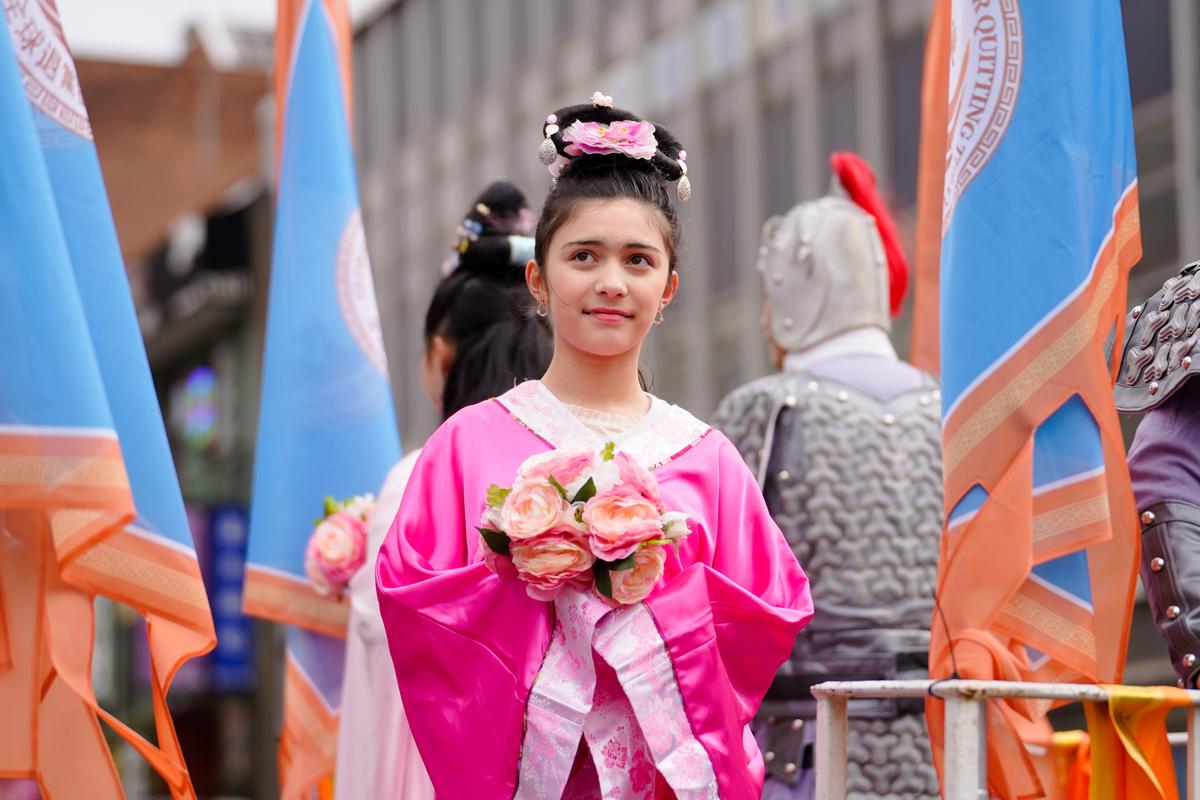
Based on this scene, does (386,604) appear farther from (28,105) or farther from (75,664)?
(28,105)

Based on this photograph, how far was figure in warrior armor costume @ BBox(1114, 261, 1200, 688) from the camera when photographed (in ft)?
10.5

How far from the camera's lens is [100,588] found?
11.8ft

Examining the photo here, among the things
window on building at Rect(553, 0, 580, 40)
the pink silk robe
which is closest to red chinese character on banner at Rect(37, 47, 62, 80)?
the pink silk robe

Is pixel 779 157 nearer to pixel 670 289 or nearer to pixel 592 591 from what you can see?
pixel 670 289

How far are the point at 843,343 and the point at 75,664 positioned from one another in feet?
7.19

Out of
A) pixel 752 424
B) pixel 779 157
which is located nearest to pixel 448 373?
pixel 752 424

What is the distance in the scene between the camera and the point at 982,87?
3482 mm

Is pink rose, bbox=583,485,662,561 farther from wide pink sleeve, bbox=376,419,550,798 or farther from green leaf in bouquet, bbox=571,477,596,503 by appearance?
wide pink sleeve, bbox=376,419,550,798

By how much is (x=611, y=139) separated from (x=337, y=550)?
1721 millimetres

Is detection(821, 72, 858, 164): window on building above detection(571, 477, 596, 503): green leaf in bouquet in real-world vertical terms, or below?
above

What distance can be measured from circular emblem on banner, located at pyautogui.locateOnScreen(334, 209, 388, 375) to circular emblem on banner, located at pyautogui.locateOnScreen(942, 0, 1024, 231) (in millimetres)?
2150

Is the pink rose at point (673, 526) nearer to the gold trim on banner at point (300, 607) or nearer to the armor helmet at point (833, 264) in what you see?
the armor helmet at point (833, 264)

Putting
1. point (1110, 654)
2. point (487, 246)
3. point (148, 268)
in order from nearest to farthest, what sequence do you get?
point (1110, 654)
point (487, 246)
point (148, 268)

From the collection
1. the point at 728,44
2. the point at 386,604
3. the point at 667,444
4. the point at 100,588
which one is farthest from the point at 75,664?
the point at 728,44
